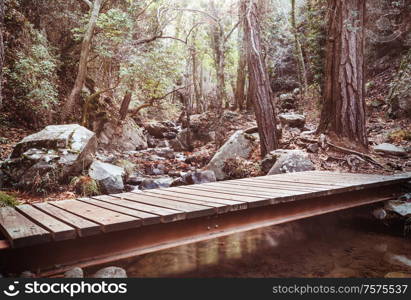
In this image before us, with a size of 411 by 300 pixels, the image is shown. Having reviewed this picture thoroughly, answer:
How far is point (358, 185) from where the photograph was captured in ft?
14.7

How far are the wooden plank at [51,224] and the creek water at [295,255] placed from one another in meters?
1.04

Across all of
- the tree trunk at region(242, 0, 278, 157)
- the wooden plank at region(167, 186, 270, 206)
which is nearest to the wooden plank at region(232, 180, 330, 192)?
the wooden plank at region(167, 186, 270, 206)

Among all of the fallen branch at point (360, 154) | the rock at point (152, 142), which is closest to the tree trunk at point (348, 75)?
the fallen branch at point (360, 154)

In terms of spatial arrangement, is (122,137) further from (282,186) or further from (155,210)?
(155,210)

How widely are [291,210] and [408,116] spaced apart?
792 cm

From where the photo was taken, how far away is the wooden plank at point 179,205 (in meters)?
3.07

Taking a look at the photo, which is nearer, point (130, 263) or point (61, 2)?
point (130, 263)

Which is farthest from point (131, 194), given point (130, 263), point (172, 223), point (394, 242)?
point (394, 242)

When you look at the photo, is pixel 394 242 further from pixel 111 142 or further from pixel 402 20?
pixel 402 20

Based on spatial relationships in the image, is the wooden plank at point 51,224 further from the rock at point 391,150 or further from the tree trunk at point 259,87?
the rock at point 391,150

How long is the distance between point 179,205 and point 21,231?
143cm

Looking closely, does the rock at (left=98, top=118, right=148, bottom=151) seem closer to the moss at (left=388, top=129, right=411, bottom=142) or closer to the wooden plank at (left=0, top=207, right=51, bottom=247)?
the moss at (left=388, top=129, right=411, bottom=142)

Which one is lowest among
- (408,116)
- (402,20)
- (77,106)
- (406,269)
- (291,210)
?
(406,269)

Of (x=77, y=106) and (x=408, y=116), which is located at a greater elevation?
(x=77, y=106)
